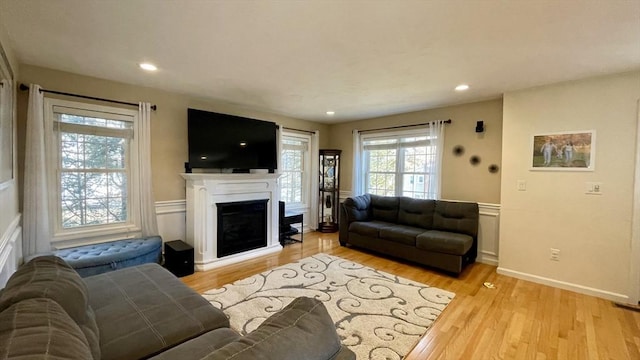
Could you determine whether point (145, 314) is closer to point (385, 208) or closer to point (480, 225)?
point (385, 208)

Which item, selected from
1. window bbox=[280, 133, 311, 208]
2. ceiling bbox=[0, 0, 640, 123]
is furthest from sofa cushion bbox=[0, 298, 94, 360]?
window bbox=[280, 133, 311, 208]

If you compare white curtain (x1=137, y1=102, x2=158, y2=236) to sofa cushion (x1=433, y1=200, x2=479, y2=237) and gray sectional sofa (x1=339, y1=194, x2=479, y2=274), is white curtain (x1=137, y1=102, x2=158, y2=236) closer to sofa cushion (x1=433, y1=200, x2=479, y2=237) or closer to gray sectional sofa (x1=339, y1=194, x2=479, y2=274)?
gray sectional sofa (x1=339, y1=194, x2=479, y2=274)

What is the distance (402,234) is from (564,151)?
2.11 meters

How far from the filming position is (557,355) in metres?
2.05

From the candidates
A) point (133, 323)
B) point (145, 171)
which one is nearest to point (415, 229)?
point (133, 323)

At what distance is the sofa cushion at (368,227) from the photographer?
4.24m

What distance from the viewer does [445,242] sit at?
3.51m

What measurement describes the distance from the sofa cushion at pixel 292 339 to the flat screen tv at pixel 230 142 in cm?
337

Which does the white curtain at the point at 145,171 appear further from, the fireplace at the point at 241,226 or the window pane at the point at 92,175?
the fireplace at the point at 241,226

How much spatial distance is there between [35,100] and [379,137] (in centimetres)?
472

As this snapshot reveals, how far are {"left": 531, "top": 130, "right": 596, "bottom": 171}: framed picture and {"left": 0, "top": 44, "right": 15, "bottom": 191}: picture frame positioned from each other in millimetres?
5003

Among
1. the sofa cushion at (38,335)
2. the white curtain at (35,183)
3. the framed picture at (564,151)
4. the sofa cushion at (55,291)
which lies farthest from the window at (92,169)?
the framed picture at (564,151)

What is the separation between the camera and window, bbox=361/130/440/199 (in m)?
4.52

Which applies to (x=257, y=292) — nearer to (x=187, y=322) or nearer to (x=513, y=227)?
(x=187, y=322)
